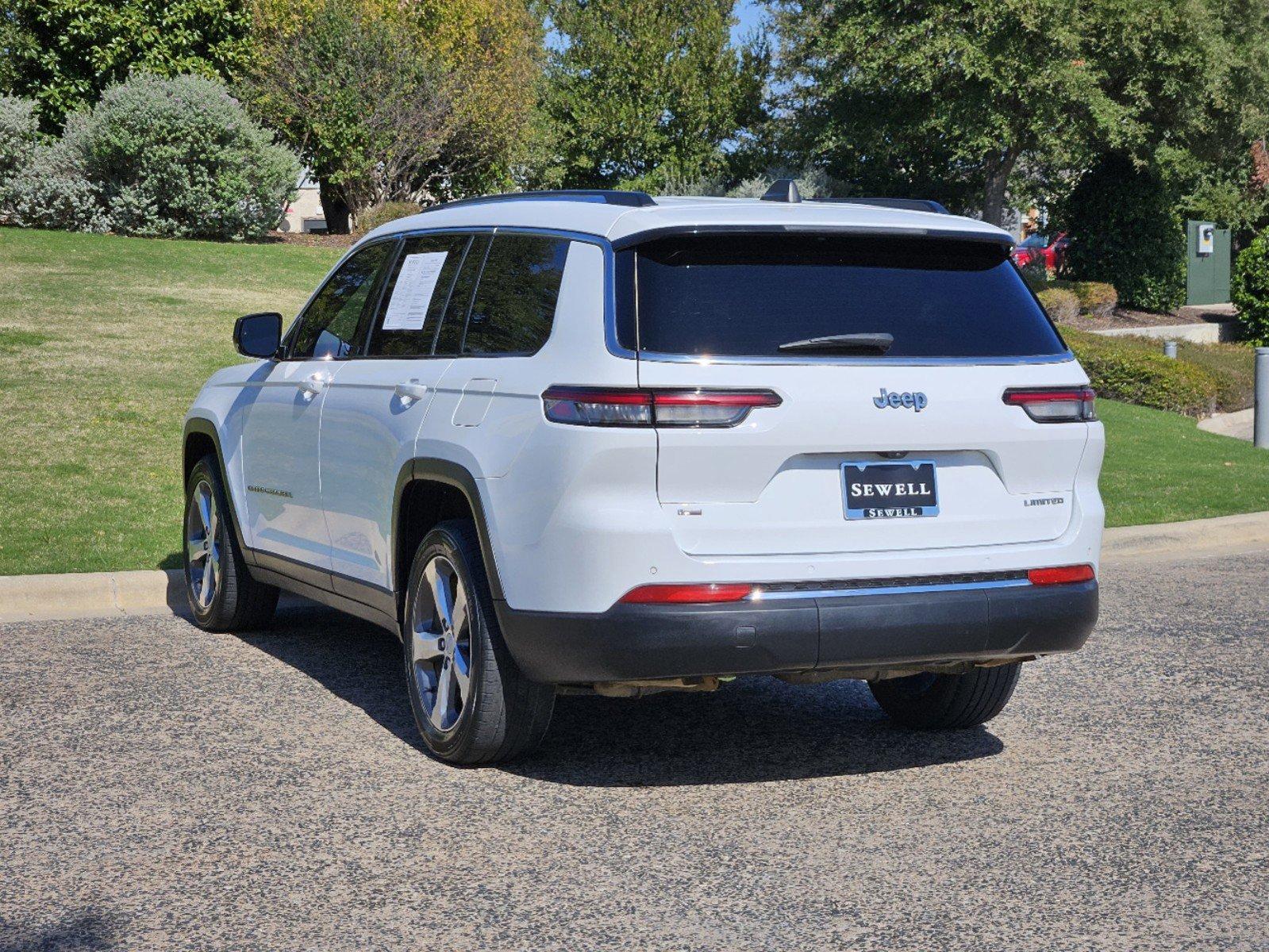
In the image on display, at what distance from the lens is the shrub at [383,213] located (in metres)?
26.9

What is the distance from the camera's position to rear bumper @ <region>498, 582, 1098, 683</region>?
185 inches

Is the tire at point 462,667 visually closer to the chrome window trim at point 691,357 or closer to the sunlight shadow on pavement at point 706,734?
the sunlight shadow on pavement at point 706,734

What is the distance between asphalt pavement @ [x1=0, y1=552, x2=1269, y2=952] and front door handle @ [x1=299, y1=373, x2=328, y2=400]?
1.26 meters

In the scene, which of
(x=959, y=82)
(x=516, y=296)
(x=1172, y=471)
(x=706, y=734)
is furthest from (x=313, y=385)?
(x=959, y=82)

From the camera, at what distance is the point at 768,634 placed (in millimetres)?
4715

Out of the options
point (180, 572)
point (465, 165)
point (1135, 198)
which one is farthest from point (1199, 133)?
point (180, 572)

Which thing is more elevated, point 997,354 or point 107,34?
point 107,34

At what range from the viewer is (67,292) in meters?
19.2

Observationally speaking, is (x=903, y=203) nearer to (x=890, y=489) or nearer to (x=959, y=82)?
(x=890, y=489)

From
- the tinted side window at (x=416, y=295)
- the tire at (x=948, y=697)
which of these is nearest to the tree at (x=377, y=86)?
the tinted side window at (x=416, y=295)

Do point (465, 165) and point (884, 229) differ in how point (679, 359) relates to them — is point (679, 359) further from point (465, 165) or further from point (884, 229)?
point (465, 165)

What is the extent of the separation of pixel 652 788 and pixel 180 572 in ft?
14.2

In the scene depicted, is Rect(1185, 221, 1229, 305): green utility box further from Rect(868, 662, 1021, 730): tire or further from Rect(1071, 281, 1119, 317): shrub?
Rect(868, 662, 1021, 730): tire

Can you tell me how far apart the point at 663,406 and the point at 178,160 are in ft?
71.8
